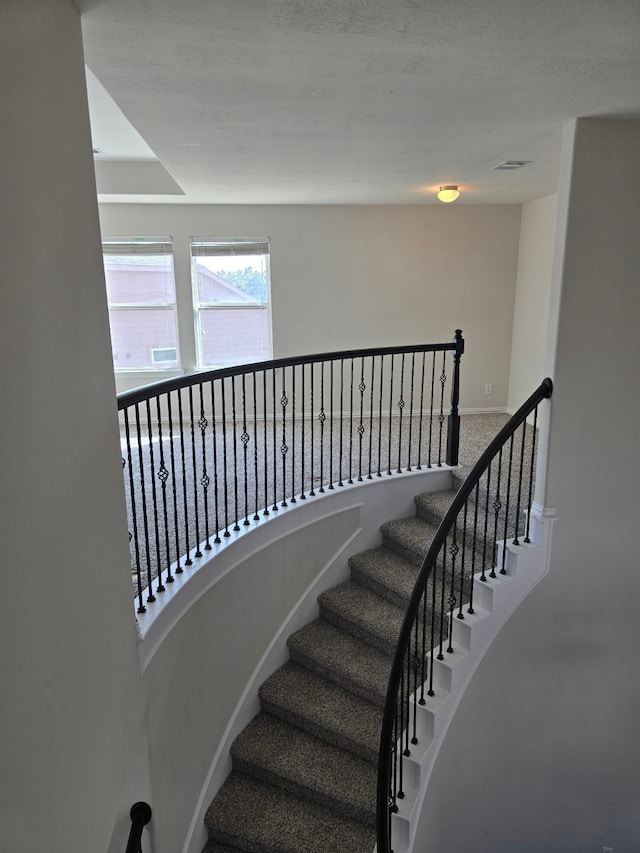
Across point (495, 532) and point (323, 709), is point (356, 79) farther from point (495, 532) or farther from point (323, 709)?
point (323, 709)

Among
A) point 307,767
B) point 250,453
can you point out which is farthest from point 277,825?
point 250,453

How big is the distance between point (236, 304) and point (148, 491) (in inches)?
96.2

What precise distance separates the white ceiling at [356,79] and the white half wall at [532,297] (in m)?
1.45

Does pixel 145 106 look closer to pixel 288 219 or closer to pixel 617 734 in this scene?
pixel 288 219

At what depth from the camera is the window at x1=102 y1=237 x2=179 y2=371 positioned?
18.6ft

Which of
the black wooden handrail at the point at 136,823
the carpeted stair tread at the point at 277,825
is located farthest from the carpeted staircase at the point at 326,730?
the black wooden handrail at the point at 136,823

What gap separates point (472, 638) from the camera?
3219mm

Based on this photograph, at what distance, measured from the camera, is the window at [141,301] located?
567 cm

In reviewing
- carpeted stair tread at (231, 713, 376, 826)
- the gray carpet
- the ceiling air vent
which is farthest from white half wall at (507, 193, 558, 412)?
carpeted stair tread at (231, 713, 376, 826)

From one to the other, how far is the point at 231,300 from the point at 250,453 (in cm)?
179

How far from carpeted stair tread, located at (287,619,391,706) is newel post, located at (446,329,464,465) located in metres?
1.61

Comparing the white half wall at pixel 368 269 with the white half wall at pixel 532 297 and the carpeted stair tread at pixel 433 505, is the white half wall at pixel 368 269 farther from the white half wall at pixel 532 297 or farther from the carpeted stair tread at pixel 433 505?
the carpeted stair tread at pixel 433 505

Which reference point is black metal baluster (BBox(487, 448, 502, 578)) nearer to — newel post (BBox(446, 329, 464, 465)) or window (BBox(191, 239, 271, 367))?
newel post (BBox(446, 329, 464, 465))

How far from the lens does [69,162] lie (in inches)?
60.7
